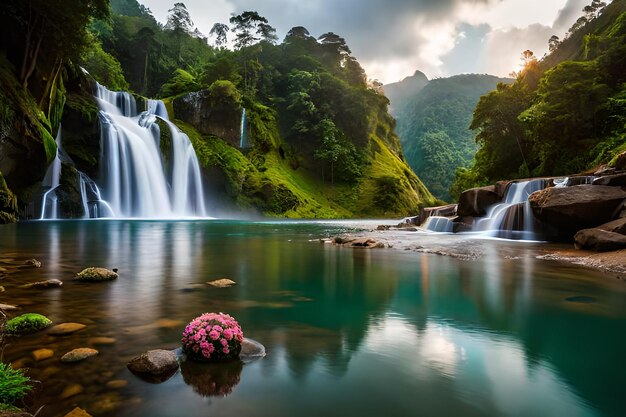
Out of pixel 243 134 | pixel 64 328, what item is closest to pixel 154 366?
pixel 64 328

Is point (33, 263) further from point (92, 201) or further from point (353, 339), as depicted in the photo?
point (92, 201)

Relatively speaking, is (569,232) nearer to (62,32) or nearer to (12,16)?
(62,32)

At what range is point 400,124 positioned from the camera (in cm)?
18588

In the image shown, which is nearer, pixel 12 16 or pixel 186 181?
pixel 12 16

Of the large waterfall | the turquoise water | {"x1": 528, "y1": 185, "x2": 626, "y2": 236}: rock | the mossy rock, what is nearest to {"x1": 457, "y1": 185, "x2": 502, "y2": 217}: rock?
{"x1": 528, "y1": 185, "x2": 626, "y2": 236}: rock

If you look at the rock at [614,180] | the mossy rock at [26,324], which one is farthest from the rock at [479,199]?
the mossy rock at [26,324]

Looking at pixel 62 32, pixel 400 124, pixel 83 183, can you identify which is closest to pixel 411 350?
pixel 62 32

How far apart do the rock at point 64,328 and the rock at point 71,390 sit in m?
1.71

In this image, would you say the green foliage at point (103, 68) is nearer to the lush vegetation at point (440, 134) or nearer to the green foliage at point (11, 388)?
the green foliage at point (11, 388)

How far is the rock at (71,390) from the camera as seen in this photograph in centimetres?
347

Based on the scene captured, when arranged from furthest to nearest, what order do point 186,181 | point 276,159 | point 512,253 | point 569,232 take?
1. point 276,159
2. point 186,181
3. point 569,232
4. point 512,253

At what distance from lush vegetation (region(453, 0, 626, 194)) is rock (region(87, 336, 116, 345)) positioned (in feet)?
97.9

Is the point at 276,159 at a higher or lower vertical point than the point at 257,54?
lower

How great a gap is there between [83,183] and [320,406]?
36272 mm
